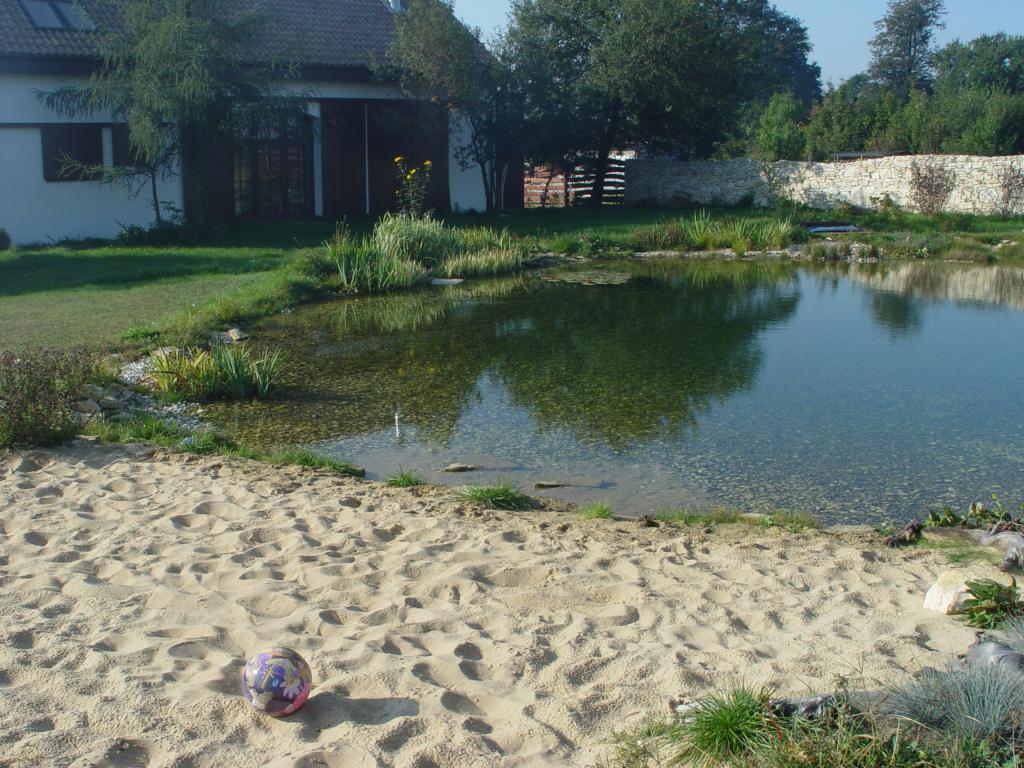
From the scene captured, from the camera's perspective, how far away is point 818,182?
28.2 metres

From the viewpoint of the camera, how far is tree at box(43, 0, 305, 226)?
18.8 meters

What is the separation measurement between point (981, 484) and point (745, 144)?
36745 millimetres

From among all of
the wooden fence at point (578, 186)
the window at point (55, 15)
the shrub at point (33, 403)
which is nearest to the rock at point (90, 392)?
the shrub at point (33, 403)

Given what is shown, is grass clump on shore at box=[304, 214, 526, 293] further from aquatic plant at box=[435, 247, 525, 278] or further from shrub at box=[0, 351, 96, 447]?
shrub at box=[0, 351, 96, 447]

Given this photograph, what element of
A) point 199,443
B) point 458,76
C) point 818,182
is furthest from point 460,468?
point 818,182

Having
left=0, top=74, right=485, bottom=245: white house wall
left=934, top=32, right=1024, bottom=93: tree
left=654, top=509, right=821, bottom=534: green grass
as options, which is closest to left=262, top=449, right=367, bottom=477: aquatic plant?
left=654, top=509, right=821, bottom=534: green grass

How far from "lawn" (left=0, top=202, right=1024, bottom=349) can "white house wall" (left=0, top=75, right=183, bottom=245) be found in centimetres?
89

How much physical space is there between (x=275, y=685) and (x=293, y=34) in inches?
914

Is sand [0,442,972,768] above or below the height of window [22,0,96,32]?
below

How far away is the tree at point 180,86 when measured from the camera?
18.8 meters

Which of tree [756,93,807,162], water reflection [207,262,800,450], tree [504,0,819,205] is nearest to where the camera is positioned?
water reflection [207,262,800,450]

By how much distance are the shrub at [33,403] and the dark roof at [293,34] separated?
550 inches

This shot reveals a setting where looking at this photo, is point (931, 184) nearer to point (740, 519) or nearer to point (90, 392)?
point (740, 519)

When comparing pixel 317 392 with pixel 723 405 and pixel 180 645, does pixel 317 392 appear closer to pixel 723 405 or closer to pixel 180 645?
pixel 723 405
